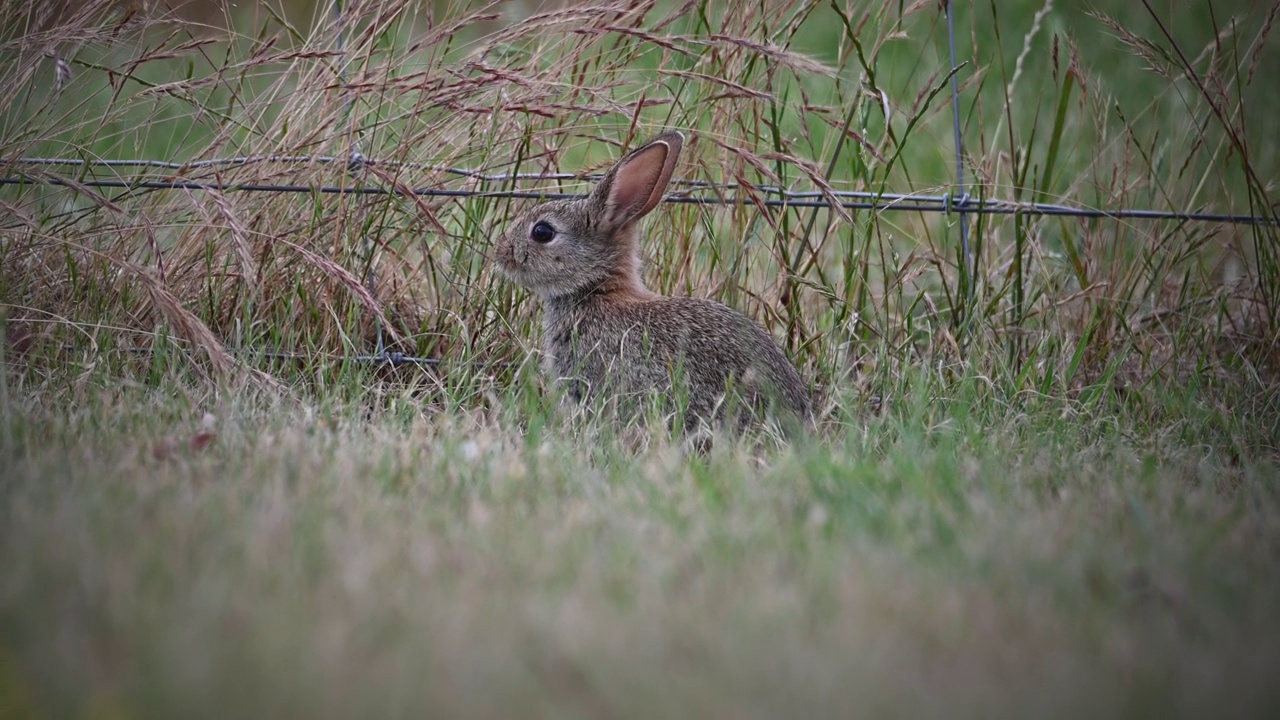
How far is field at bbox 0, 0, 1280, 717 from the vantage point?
191 centimetres

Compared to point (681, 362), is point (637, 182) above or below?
above

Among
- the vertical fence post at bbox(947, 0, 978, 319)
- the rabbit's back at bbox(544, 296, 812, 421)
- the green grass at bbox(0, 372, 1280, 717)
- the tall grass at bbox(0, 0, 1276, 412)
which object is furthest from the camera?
the vertical fence post at bbox(947, 0, 978, 319)

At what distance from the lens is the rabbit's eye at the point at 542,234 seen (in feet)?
14.4

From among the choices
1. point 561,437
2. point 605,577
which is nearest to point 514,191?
point 561,437

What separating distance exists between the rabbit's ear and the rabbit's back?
1.10 feet

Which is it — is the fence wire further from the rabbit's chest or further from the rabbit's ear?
the rabbit's chest

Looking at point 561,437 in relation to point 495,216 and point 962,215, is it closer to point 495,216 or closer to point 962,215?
point 495,216

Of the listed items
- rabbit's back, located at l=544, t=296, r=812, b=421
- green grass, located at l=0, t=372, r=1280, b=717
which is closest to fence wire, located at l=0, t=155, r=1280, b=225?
rabbit's back, located at l=544, t=296, r=812, b=421

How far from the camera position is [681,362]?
12.4 ft

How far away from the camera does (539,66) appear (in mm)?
4824

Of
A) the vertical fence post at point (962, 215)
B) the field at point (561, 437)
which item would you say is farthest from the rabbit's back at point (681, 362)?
the vertical fence post at point (962, 215)

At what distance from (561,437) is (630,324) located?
2.07ft

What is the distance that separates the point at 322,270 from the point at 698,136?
1449mm

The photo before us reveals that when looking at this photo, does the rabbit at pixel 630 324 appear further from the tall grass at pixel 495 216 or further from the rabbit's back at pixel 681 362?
the tall grass at pixel 495 216
